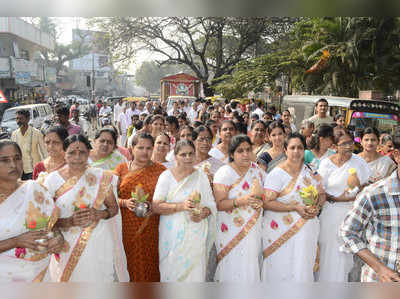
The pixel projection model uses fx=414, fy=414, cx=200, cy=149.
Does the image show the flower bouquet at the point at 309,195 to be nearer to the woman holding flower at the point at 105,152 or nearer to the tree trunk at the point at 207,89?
the woman holding flower at the point at 105,152

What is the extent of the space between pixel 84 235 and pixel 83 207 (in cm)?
35

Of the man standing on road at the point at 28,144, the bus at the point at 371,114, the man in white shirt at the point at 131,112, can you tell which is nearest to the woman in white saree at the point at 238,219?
the man standing on road at the point at 28,144

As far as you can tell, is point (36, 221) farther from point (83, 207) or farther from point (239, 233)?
point (239, 233)

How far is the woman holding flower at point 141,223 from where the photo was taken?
376 cm

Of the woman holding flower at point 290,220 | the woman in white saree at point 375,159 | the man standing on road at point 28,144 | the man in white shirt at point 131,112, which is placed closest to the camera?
the woman holding flower at point 290,220

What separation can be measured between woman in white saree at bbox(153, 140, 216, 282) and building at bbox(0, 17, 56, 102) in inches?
876

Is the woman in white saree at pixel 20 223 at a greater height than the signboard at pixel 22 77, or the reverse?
the signboard at pixel 22 77

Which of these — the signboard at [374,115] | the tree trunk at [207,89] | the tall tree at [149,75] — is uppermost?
the tall tree at [149,75]

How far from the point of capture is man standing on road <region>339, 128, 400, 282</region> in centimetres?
192

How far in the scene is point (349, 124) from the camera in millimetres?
9703

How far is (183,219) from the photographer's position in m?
3.65

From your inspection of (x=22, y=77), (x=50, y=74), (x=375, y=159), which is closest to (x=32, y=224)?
(x=375, y=159)

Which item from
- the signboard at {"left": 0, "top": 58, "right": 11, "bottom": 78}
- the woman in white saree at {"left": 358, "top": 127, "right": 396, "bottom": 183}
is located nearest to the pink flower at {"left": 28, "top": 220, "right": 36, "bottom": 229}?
the woman in white saree at {"left": 358, "top": 127, "right": 396, "bottom": 183}

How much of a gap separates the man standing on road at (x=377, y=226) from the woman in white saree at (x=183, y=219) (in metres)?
1.73
